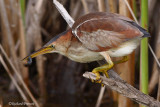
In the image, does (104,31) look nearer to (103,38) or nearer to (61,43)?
(103,38)

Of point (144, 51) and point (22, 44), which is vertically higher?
point (22, 44)

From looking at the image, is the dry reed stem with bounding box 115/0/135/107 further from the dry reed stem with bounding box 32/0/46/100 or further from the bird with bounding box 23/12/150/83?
the dry reed stem with bounding box 32/0/46/100

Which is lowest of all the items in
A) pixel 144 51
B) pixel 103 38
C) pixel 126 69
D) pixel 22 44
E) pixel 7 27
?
pixel 126 69

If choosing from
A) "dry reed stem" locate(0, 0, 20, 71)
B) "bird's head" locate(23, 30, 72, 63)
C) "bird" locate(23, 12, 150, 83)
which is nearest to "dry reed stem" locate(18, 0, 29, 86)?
"dry reed stem" locate(0, 0, 20, 71)

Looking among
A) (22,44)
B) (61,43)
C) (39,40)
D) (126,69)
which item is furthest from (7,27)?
(126,69)

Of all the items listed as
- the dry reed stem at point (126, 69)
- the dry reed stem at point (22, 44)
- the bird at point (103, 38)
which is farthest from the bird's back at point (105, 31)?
the dry reed stem at point (22, 44)

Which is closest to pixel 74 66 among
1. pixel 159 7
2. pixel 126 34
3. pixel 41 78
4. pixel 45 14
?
pixel 41 78

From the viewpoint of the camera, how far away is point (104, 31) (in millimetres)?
1503

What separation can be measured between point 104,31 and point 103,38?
0.04 meters

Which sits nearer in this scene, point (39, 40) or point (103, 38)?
point (103, 38)

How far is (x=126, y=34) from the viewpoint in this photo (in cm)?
144

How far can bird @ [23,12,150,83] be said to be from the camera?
1464mm

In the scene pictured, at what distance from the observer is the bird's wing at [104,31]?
146 centimetres

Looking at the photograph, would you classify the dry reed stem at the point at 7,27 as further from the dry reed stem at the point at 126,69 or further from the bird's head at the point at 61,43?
the dry reed stem at the point at 126,69
